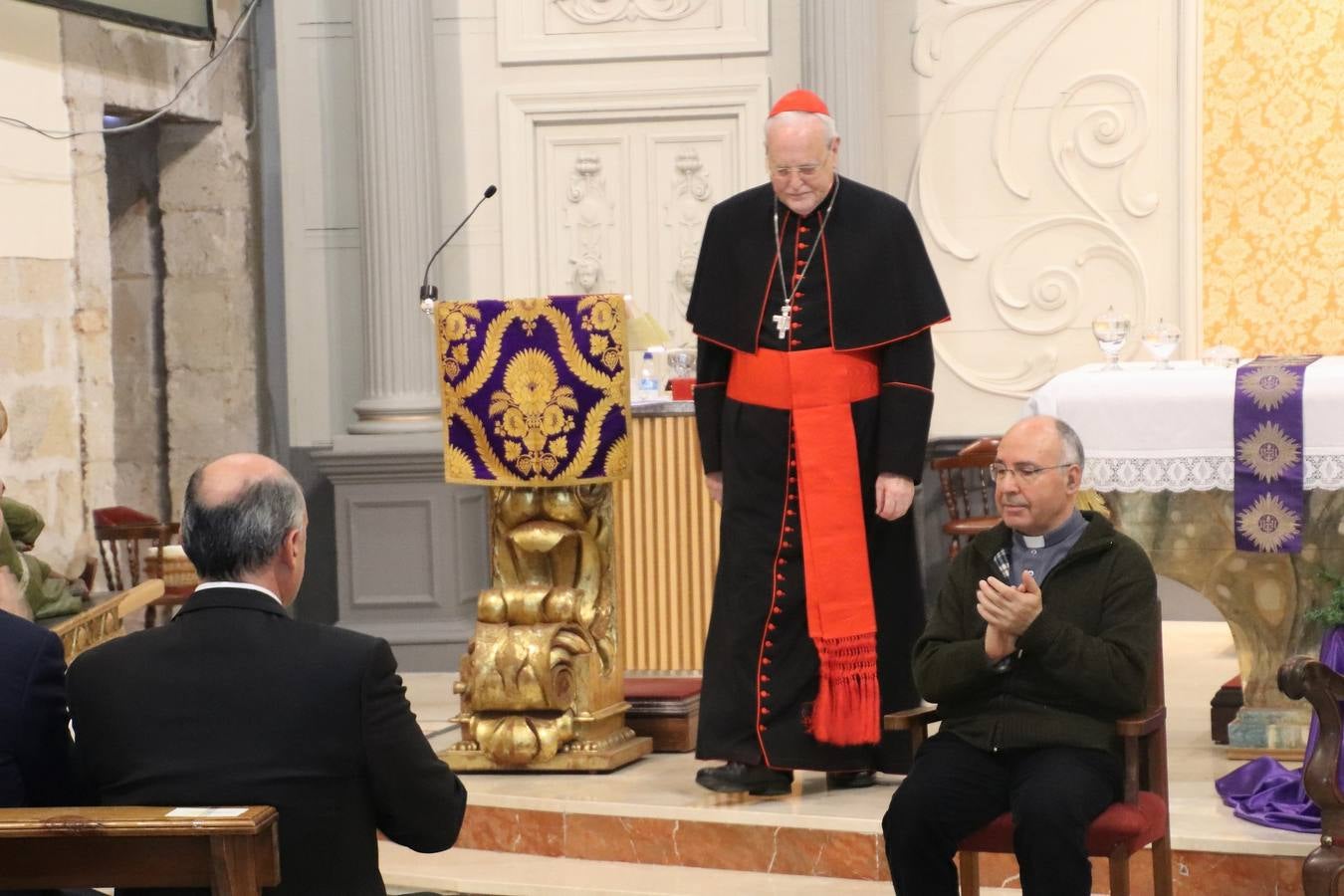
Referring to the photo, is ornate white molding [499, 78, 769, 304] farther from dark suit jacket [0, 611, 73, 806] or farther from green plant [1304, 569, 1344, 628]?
dark suit jacket [0, 611, 73, 806]

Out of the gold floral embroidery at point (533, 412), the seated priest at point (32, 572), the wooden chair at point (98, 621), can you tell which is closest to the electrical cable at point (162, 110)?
the seated priest at point (32, 572)

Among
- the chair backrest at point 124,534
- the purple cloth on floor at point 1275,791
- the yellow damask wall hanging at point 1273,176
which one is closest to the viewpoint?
the purple cloth on floor at point 1275,791

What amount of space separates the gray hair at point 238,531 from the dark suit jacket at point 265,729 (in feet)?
0.16

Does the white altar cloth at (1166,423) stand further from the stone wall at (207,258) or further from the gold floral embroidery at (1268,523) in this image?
the stone wall at (207,258)

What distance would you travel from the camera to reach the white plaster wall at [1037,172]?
24.7 ft

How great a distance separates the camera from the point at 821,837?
462cm

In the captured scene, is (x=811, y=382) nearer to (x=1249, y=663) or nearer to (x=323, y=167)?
(x=1249, y=663)

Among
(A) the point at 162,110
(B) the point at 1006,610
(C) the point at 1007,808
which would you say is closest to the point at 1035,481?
(B) the point at 1006,610

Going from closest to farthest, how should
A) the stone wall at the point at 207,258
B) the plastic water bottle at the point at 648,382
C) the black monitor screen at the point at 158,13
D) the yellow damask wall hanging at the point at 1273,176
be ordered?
the plastic water bottle at the point at 648,382, the black monitor screen at the point at 158,13, the yellow damask wall hanging at the point at 1273,176, the stone wall at the point at 207,258

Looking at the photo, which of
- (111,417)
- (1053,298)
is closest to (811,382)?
(1053,298)

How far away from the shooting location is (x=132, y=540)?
292 inches

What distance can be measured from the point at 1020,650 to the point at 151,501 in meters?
5.54

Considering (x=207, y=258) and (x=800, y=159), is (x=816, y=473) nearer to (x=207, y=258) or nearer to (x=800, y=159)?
(x=800, y=159)

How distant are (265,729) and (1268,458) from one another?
319cm
